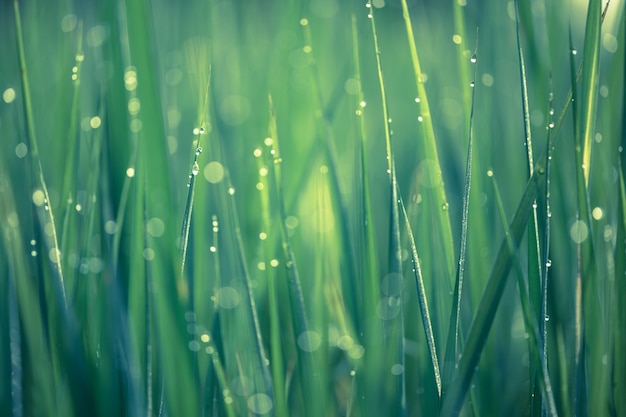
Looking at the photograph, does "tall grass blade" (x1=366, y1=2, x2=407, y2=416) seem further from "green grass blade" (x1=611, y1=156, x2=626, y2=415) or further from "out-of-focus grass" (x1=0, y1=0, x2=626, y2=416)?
"green grass blade" (x1=611, y1=156, x2=626, y2=415)

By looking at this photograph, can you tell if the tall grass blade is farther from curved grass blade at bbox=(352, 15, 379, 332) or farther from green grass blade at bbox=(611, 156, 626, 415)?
green grass blade at bbox=(611, 156, 626, 415)

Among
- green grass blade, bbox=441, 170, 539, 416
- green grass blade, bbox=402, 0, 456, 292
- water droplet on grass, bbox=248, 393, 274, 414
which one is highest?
green grass blade, bbox=402, 0, 456, 292

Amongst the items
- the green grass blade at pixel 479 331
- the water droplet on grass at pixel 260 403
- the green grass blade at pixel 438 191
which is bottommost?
the water droplet on grass at pixel 260 403

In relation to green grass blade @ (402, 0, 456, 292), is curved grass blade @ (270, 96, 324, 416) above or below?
below

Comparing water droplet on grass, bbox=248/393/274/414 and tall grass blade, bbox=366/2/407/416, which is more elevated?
tall grass blade, bbox=366/2/407/416

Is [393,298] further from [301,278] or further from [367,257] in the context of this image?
[301,278]

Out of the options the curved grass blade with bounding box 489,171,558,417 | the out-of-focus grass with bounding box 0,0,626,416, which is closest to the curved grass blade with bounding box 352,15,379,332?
the out-of-focus grass with bounding box 0,0,626,416

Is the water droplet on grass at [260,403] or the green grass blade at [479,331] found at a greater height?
the green grass blade at [479,331]

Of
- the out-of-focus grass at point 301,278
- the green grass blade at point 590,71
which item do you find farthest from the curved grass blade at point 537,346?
the green grass blade at point 590,71

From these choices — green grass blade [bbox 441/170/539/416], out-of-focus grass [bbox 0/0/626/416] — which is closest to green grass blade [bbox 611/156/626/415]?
out-of-focus grass [bbox 0/0/626/416]

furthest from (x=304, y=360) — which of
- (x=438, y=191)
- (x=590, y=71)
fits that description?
(x=590, y=71)

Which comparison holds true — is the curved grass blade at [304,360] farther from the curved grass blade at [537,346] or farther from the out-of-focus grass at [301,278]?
the curved grass blade at [537,346]
